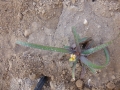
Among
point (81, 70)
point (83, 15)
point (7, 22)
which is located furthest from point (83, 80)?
point (7, 22)

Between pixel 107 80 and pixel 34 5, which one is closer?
pixel 107 80

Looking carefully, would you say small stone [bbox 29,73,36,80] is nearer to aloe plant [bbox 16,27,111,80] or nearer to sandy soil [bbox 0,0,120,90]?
sandy soil [bbox 0,0,120,90]

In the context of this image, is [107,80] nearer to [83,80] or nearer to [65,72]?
[83,80]

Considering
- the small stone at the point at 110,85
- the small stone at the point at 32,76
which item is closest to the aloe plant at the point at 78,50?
the small stone at the point at 110,85

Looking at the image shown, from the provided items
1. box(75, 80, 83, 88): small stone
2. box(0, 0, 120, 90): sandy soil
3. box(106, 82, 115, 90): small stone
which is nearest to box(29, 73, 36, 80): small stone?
box(0, 0, 120, 90): sandy soil

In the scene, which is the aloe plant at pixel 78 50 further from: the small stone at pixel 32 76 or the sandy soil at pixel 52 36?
the small stone at pixel 32 76

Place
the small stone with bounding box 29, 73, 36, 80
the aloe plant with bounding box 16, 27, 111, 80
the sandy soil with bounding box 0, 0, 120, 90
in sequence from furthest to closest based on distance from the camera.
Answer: the small stone with bounding box 29, 73, 36, 80, the sandy soil with bounding box 0, 0, 120, 90, the aloe plant with bounding box 16, 27, 111, 80

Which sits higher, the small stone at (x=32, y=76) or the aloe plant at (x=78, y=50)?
the aloe plant at (x=78, y=50)

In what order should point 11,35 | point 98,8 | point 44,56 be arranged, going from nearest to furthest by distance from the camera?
point 98,8 → point 44,56 → point 11,35
